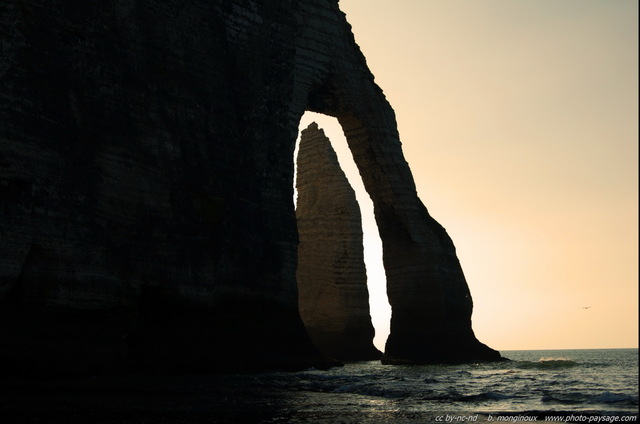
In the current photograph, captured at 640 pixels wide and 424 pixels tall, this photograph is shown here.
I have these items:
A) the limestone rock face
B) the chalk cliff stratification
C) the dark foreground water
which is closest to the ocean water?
the dark foreground water

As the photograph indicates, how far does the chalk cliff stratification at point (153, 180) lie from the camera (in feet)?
72.0

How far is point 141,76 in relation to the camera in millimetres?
26891

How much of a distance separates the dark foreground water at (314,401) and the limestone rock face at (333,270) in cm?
2906

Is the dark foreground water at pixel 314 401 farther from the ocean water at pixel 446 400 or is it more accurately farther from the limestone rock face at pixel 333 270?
the limestone rock face at pixel 333 270

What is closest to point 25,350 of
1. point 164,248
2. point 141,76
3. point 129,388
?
point 129,388

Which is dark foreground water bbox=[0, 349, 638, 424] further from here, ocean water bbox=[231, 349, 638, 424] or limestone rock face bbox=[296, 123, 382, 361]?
limestone rock face bbox=[296, 123, 382, 361]

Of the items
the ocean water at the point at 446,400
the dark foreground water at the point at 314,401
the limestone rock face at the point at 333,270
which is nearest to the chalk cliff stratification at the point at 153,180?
the dark foreground water at the point at 314,401

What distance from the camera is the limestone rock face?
51188 millimetres

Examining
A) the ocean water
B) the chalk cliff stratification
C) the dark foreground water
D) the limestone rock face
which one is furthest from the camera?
the limestone rock face

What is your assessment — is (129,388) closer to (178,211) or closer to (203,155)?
(178,211)

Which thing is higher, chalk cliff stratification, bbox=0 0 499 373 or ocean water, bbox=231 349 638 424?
chalk cliff stratification, bbox=0 0 499 373

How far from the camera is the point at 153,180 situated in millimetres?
26031

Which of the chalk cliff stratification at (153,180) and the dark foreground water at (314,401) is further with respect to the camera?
the chalk cliff stratification at (153,180)

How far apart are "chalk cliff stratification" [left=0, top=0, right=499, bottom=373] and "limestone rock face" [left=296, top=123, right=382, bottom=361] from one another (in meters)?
16.5
